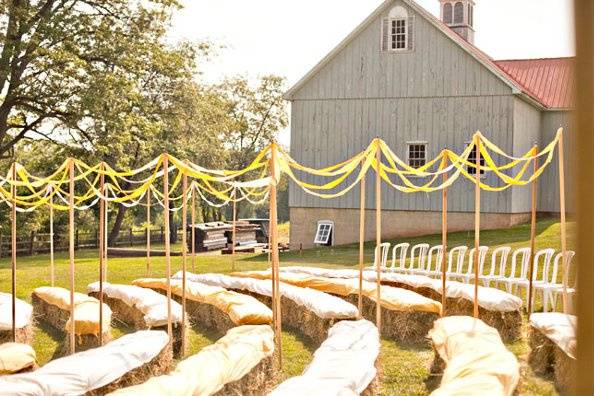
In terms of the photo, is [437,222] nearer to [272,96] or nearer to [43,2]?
[43,2]

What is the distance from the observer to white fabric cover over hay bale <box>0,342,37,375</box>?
9.23 metres

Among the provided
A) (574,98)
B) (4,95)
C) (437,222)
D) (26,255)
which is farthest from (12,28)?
(574,98)

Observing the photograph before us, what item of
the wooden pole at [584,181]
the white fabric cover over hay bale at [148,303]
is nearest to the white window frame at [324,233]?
the white fabric cover over hay bale at [148,303]

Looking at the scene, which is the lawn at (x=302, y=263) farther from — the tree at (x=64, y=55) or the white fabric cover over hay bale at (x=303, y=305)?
the tree at (x=64, y=55)

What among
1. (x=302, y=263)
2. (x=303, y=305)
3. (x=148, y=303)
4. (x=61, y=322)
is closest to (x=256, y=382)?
(x=303, y=305)

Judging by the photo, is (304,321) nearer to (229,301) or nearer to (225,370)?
(229,301)

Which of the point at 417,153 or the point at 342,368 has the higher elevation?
the point at 417,153

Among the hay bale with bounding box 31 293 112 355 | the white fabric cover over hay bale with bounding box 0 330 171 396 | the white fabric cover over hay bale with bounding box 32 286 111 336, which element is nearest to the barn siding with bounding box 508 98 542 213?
the hay bale with bounding box 31 293 112 355

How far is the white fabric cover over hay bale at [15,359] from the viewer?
30.3ft

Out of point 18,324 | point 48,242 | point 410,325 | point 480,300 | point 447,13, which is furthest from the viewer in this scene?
point 48,242

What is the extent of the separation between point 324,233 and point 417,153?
4.01 metres

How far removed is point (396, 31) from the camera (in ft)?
87.6

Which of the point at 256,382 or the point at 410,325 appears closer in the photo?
the point at 256,382

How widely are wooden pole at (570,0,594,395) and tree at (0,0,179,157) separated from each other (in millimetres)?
24352
